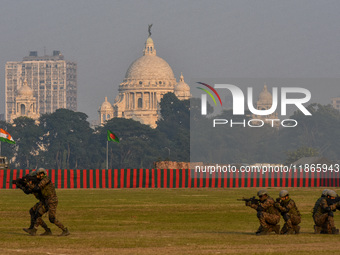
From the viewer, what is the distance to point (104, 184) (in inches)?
3155

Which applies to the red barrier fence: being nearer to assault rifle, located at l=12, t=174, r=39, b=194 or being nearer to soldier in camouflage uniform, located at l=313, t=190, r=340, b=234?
assault rifle, located at l=12, t=174, r=39, b=194

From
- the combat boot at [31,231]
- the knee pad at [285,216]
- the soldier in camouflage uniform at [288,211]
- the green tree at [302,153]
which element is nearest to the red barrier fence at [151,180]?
the combat boot at [31,231]

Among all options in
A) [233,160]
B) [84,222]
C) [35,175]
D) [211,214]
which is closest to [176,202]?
[211,214]

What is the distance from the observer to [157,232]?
3391 cm

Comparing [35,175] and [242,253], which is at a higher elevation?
[35,175]

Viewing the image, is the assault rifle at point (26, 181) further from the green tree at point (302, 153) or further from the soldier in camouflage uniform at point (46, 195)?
the green tree at point (302, 153)

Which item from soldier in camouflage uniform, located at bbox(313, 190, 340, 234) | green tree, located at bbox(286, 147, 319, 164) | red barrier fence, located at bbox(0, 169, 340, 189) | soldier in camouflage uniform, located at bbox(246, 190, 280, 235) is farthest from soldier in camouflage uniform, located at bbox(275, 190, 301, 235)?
green tree, located at bbox(286, 147, 319, 164)

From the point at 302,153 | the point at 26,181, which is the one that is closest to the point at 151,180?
the point at 26,181

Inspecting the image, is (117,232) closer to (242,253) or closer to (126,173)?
(242,253)

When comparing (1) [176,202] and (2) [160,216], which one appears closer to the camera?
(2) [160,216]

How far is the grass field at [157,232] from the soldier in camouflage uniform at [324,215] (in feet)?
1.65

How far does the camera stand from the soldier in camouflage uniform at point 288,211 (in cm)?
3144

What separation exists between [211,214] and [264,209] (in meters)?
12.9

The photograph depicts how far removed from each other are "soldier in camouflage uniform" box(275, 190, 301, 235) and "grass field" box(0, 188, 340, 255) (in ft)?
1.59
